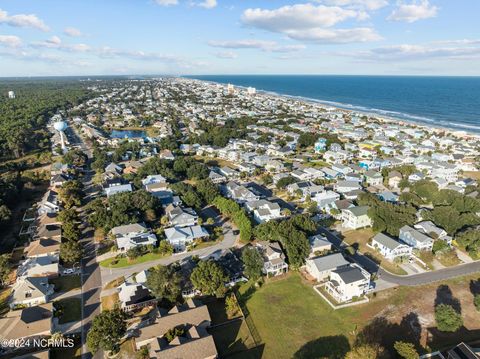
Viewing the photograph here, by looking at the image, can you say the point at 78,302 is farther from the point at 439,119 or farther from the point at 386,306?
the point at 439,119

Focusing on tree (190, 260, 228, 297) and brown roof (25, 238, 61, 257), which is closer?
tree (190, 260, 228, 297)

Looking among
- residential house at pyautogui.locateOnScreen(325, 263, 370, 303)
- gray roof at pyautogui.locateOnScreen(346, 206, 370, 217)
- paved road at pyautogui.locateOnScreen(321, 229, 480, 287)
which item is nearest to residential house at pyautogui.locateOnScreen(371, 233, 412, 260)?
paved road at pyautogui.locateOnScreen(321, 229, 480, 287)

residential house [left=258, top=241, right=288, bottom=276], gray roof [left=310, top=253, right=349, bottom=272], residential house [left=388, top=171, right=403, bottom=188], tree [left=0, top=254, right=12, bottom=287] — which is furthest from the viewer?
residential house [left=388, top=171, right=403, bottom=188]

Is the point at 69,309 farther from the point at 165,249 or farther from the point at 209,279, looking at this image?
the point at 209,279

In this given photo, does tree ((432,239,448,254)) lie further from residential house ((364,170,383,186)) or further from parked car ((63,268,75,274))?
parked car ((63,268,75,274))

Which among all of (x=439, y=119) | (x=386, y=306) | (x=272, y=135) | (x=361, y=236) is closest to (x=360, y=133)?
(x=272, y=135)

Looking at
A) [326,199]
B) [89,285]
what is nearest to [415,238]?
[326,199]
